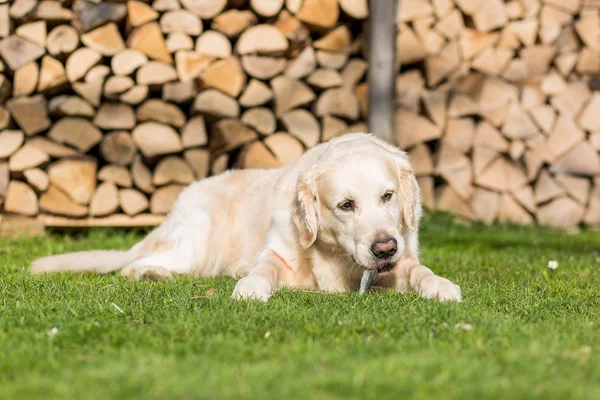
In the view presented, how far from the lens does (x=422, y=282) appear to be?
3654 millimetres

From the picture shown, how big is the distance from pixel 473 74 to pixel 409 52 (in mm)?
767

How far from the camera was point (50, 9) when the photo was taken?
6801 millimetres

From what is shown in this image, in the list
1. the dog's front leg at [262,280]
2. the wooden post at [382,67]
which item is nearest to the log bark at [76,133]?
the wooden post at [382,67]

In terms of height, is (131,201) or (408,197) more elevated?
(408,197)

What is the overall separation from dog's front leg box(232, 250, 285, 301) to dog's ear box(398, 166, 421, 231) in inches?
27.9

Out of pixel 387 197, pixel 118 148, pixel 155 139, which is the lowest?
pixel 118 148

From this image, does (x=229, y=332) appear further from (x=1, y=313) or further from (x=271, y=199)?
(x=271, y=199)

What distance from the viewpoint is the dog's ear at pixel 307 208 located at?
153 inches

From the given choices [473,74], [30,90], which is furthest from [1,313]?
[473,74]

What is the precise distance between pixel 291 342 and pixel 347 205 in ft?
4.14

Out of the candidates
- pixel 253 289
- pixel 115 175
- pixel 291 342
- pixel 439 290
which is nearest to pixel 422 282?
pixel 439 290

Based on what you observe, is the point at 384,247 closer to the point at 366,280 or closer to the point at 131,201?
the point at 366,280

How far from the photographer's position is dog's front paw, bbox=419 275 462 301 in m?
3.46

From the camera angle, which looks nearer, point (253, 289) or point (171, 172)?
point (253, 289)
